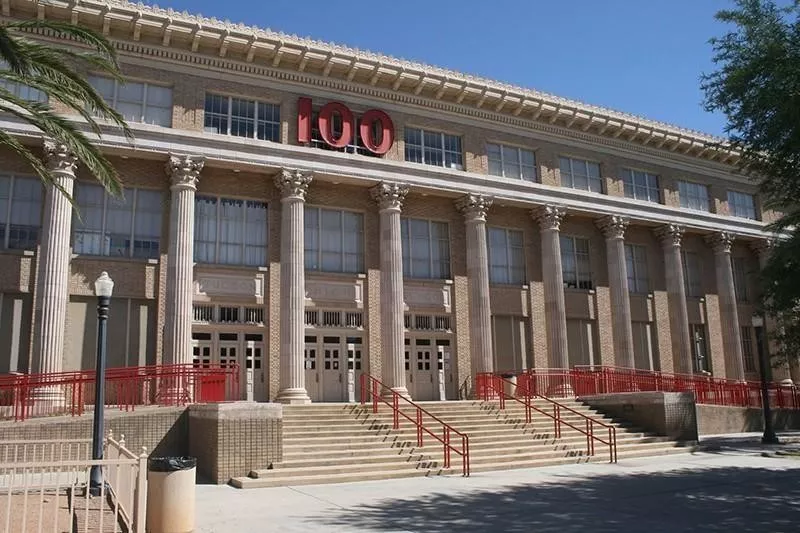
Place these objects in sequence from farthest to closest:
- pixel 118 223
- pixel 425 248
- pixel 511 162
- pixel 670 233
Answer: pixel 670 233 → pixel 511 162 → pixel 425 248 → pixel 118 223

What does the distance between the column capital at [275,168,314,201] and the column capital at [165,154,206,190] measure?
277cm

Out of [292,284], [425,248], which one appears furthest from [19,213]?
[425,248]

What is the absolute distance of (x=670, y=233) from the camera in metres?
31.9

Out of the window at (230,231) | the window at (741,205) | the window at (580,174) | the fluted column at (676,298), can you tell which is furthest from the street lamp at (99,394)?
the window at (741,205)

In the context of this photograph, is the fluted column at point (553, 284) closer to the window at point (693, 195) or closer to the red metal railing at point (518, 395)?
the red metal railing at point (518, 395)

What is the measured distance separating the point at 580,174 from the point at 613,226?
A: 2654 millimetres

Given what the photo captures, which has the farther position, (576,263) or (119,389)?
(576,263)

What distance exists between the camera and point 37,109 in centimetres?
1283

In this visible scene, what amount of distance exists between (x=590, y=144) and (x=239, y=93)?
15.4m

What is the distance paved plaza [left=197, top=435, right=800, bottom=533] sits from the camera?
381 inches

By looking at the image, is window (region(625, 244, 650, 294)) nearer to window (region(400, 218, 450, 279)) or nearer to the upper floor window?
window (region(400, 218, 450, 279))

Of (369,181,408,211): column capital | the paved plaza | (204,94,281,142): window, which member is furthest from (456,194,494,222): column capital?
the paved plaza

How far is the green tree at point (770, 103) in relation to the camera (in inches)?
528

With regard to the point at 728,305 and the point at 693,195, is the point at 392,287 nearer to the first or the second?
the point at 693,195
